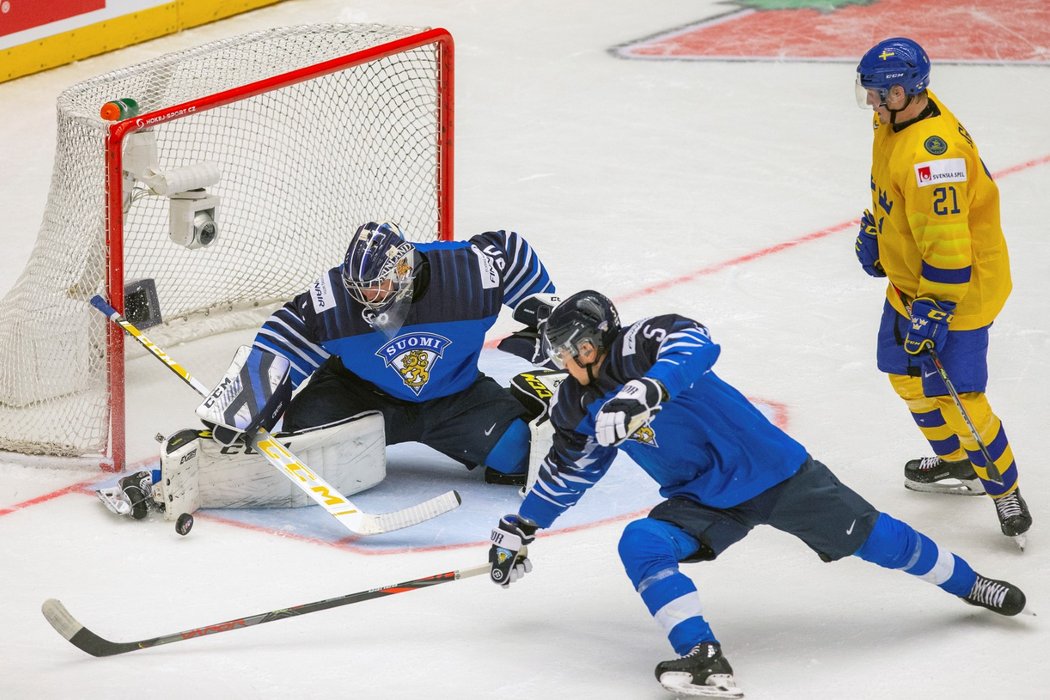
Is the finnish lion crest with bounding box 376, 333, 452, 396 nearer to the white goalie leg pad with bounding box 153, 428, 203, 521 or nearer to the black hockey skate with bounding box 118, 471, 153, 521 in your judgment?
the white goalie leg pad with bounding box 153, 428, 203, 521

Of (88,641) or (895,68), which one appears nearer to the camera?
(88,641)

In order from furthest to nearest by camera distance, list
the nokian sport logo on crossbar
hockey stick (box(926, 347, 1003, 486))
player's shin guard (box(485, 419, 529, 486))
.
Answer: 1. player's shin guard (box(485, 419, 529, 486))
2. hockey stick (box(926, 347, 1003, 486))
3. the nokian sport logo on crossbar

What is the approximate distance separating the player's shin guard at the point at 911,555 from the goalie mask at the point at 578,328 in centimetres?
72

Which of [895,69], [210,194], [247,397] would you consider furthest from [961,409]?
[210,194]

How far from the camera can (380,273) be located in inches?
170

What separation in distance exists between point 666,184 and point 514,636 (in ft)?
12.2

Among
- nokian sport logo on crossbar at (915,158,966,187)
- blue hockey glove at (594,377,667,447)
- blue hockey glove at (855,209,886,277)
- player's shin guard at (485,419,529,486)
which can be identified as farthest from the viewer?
player's shin guard at (485,419,529,486)

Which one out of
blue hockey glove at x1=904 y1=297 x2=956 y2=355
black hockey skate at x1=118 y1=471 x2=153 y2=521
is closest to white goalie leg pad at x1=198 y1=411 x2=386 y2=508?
black hockey skate at x1=118 y1=471 x2=153 y2=521

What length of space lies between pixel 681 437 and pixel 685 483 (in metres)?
0.14

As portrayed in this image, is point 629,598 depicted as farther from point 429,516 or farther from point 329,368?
point 329,368

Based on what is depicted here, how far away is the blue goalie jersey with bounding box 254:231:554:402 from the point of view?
4516 millimetres

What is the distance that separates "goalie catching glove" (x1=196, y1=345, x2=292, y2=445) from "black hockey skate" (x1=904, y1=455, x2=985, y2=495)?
5.62ft

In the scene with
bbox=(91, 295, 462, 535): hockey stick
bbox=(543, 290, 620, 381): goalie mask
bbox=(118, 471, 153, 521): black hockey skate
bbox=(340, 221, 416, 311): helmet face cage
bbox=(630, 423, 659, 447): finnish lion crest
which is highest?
bbox=(543, 290, 620, 381): goalie mask

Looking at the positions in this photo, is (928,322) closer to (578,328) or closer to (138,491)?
(578,328)
